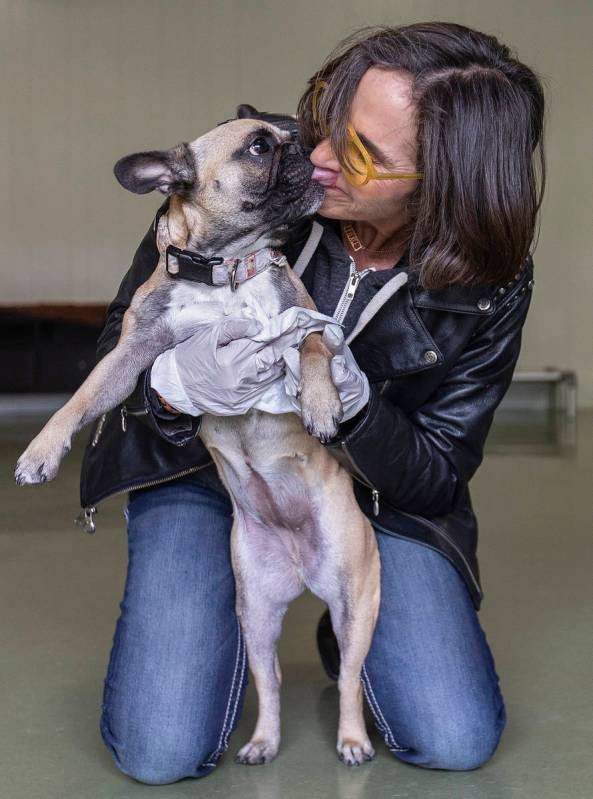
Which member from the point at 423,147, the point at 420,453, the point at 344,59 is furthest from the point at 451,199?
the point at 420,453

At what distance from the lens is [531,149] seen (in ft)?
7.98

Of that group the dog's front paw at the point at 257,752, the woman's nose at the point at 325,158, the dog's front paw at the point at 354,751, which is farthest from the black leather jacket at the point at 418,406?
the dog's front paw at the point at 257,752

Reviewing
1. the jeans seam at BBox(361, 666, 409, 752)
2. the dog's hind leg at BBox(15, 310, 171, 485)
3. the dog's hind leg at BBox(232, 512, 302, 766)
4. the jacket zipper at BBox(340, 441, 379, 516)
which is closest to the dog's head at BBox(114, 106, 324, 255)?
the dog's hind leg at BBox(15, 310, 171, 485)

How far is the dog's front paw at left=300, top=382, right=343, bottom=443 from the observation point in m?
2.08

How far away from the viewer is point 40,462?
2125 millimetres

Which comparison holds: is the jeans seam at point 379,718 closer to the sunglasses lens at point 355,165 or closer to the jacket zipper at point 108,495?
the jacket zipper at point 108,495

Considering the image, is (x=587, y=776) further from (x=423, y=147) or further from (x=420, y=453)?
(x=423, y=147)

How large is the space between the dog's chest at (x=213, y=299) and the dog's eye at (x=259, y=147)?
0.28 m

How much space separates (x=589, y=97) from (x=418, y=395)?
7.68 metres

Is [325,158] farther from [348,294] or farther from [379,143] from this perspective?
[348,294]

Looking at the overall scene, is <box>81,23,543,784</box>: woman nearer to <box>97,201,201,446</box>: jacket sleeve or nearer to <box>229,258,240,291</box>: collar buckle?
<box>97,201,201,446</box>: jacket sleeve

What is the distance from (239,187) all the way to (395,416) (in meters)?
0.62

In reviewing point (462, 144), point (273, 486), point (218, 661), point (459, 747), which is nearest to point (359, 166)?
point (462, 144)

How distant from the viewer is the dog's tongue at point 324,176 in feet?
7.94
